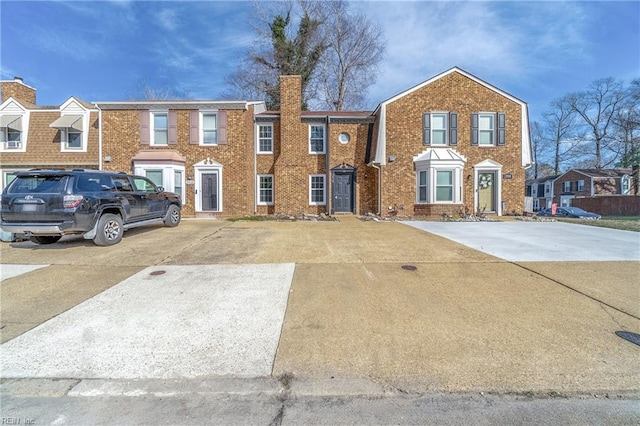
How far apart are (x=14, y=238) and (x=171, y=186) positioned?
6802 millimetres

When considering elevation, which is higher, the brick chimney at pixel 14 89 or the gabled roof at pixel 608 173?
the brick chimney at pixel 14 89

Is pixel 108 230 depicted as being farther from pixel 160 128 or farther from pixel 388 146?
pixel 388 146

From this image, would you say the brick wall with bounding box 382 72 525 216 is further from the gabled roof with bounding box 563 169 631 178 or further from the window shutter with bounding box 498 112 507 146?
the gabled roof with bounding box 563 169 631 178

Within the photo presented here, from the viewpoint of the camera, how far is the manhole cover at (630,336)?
321cm

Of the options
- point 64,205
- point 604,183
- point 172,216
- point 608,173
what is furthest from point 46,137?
point 608,173

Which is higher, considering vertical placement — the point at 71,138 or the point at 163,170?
the point at 71,138

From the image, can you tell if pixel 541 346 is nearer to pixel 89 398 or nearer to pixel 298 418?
pixel 298 418

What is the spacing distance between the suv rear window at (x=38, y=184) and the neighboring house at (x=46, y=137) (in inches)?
408

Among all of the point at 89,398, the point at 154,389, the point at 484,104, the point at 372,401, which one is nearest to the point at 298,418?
the point at 372,401

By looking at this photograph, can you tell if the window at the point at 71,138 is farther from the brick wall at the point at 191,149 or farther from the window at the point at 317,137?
the window at the point at 317,137

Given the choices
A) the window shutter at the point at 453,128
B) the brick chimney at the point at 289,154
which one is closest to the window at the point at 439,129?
the window shutter at the point at 453,128

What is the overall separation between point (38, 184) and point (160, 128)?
9849mm

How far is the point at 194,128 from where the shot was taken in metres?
15.5

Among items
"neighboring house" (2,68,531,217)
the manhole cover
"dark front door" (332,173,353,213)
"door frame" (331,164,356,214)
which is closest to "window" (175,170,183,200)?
"neighboring house" (2,68,531,217)
